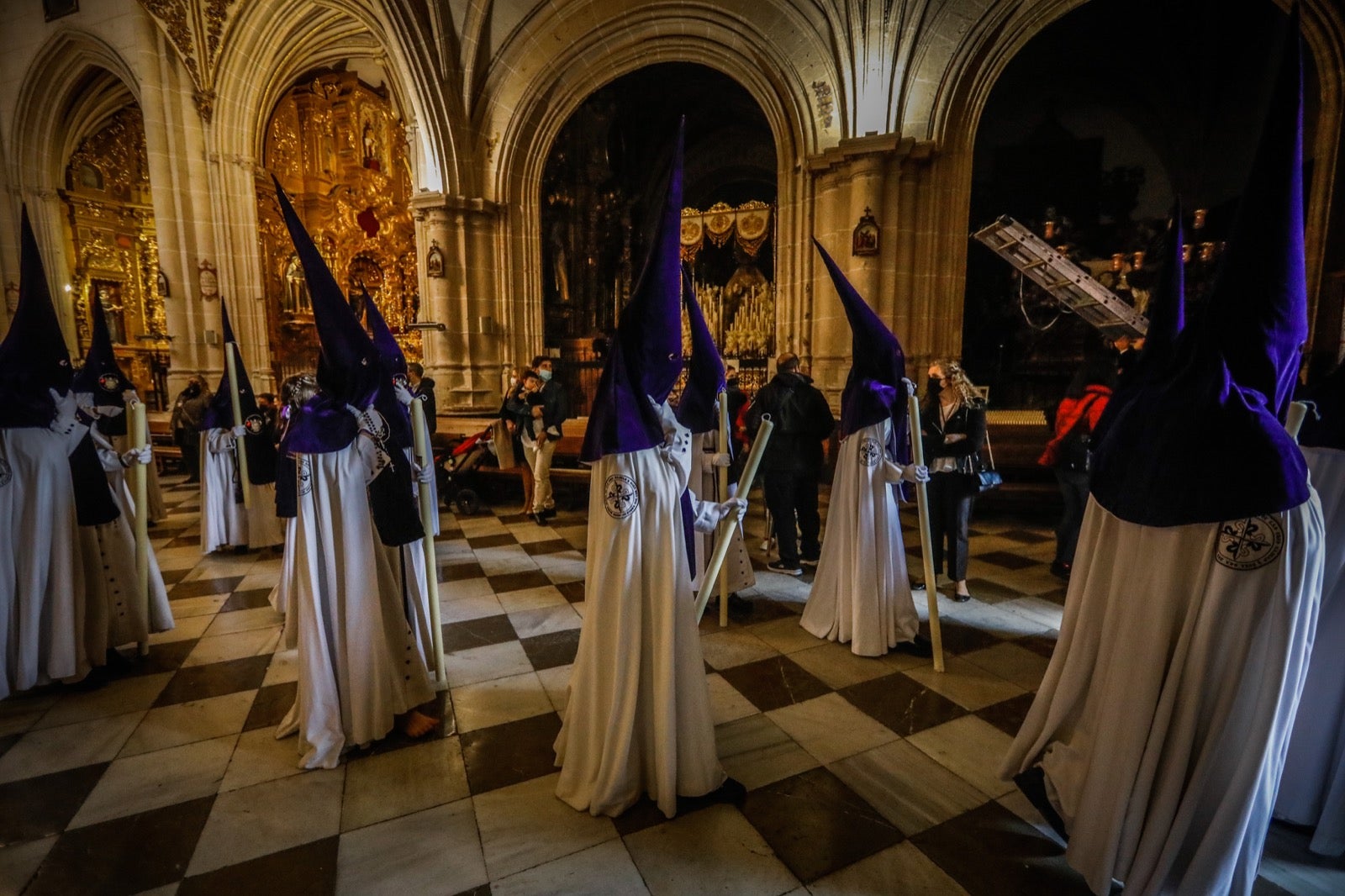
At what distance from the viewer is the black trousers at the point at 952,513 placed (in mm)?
4840

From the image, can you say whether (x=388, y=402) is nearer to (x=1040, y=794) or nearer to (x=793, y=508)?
(x=1040, y=794)

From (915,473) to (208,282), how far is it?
1511 cm

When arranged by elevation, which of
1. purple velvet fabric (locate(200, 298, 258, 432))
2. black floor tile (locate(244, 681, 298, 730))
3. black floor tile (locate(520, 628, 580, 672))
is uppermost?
purple velvet fabric (locate(200, 298, 258, 432))

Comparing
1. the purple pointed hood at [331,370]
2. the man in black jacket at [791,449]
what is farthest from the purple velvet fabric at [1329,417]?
the purple pointed hood at [331,370]

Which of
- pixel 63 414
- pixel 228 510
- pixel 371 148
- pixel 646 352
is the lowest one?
pixel 228 510

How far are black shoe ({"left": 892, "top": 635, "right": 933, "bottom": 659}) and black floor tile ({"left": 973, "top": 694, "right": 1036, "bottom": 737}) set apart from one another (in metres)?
0.58

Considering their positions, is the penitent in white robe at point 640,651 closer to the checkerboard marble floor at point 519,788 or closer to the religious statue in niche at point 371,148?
the checkerboard marble floor at point 519,788

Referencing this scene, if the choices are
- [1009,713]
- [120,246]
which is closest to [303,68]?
[120,246]

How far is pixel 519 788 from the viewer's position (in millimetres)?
2701

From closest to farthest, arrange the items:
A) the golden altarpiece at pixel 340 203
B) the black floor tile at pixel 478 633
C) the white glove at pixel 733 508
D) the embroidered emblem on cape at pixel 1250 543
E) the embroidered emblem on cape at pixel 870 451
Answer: the embroidered emblem on cape at pixel 1250 543 → the white glove at pixel 733 508 → the embroidered emblem on cape at pixel 870 451 → the black floor tile at pixel 478 633 → the golden altarpiece at pixel 340 203

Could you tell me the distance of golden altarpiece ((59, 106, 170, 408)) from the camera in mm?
15484

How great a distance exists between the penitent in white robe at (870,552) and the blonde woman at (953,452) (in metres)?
0.76

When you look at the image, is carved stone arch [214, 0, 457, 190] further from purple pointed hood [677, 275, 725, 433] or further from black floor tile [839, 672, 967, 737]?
black floor tile [839, 672, 967, 737]

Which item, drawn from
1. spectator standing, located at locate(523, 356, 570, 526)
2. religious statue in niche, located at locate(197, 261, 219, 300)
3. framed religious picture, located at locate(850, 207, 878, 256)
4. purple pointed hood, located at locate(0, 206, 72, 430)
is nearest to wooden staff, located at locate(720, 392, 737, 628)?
purple pointed hood, located at locate(0, 206, 72, 430)
